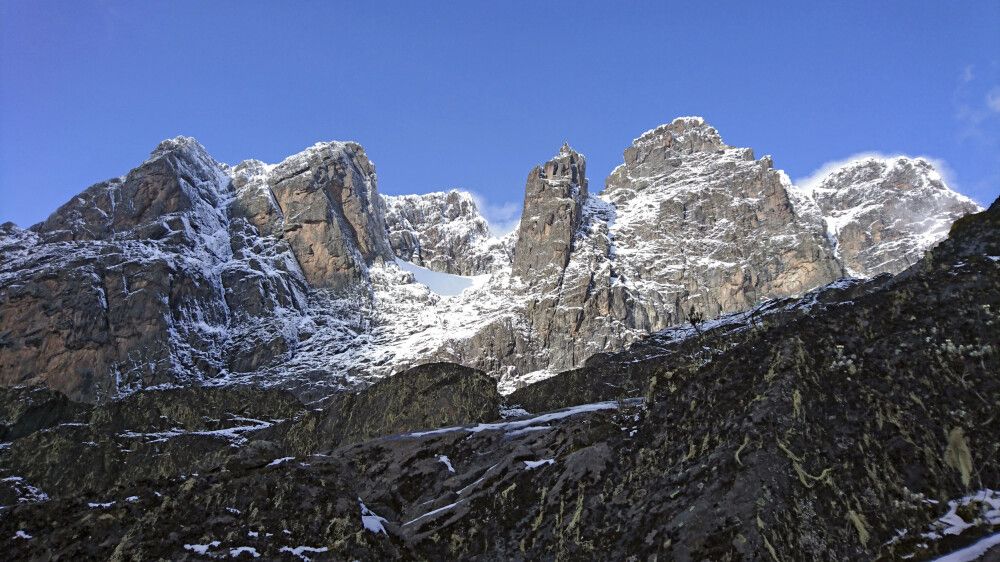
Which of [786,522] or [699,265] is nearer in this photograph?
[786,522]

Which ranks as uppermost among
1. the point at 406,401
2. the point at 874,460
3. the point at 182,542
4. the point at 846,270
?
the point at 846,270

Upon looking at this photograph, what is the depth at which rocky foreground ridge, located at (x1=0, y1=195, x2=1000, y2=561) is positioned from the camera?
24312 millimetres

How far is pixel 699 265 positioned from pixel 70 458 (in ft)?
506

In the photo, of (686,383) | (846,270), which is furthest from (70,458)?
(846,270)

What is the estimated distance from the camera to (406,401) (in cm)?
6825

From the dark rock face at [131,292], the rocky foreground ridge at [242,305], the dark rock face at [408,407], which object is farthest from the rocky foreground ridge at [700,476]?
the dark rock face at [131,292]

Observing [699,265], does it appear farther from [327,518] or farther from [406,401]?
[327,518]

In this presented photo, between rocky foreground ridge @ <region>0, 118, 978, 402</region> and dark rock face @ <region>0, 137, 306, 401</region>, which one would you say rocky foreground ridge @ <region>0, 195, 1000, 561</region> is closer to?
rocky foreground ridge @ <region>0, 118, 978, 402</region>

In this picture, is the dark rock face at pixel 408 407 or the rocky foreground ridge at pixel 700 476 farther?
the dark rock face at pixel 408 407

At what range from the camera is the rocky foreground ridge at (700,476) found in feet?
79.8

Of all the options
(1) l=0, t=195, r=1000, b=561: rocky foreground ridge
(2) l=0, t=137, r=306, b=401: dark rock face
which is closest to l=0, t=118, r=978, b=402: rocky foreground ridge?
(2) l=0, t=137, r=306, b=401: dark rock face

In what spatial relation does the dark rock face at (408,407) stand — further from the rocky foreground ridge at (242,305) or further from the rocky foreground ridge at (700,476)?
the rocky foreground ridge at (242,305)

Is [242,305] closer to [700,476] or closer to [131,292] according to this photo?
[131,292]

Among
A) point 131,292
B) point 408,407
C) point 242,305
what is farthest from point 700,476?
point 242,305
